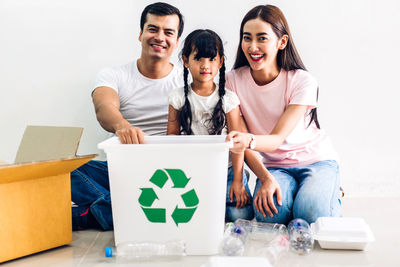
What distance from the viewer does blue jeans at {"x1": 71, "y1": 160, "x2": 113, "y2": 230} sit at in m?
1.59

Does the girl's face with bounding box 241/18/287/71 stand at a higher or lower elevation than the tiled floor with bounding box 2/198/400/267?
higher

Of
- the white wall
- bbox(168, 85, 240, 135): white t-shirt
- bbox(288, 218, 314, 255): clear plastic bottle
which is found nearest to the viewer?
bbox(288, 218, 314, 255): clear plastic bottle

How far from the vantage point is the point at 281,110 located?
1647 millimetres

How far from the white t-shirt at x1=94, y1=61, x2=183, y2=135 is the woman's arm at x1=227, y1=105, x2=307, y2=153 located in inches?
20.1

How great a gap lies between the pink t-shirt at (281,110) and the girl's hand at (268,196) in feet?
0.59

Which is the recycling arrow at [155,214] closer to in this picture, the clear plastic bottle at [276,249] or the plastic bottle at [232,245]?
the plastic bottle at [232,245]

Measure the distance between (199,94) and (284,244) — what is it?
0.59 m

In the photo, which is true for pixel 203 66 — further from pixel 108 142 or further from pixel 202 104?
pixel 108 142

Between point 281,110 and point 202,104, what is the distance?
0.29m

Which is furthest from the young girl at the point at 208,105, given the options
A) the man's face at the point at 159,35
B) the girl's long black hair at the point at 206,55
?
the man's face at the point at 159,35

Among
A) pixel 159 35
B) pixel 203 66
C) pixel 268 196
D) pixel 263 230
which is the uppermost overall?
pixel 159 35

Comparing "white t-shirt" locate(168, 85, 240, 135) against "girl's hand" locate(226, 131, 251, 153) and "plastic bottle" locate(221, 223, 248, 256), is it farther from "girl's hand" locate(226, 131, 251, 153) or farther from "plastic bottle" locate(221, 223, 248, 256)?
"plastic bottle" locate(221, 223, 248, 256)

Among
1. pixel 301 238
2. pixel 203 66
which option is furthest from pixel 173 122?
pixel 301 238

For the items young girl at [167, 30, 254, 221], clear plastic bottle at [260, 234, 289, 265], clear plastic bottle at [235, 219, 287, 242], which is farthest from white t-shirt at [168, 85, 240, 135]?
clear plastic bottle at [260, 234, 289, 265]
